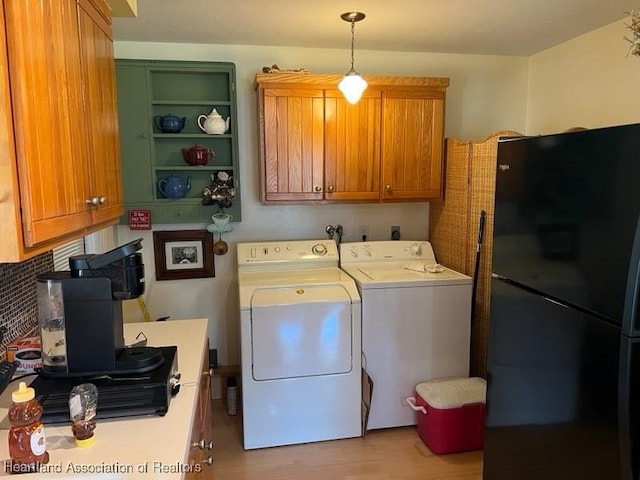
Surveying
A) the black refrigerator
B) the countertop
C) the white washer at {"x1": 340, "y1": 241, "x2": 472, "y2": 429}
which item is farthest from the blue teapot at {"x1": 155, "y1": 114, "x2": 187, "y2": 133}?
the black refrigerator

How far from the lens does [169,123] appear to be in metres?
2.96

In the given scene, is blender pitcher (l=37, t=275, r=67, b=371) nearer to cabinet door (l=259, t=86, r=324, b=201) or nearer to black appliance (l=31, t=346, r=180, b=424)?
black appliance (l=31, t=346, r=180, b=424)

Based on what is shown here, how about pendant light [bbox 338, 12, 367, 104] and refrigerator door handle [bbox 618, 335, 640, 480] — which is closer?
refrigerator door handle [bbox 618, 335, 640, 480]

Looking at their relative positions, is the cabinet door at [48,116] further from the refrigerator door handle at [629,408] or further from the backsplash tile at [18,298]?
the refrigerator door handle at [629,408]

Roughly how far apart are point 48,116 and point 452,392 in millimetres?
2408

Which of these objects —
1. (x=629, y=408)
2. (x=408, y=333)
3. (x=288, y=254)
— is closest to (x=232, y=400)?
(x=288, y=254)

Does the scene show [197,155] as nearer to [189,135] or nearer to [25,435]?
[189,135]

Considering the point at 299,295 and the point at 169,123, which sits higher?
the point at 169,123

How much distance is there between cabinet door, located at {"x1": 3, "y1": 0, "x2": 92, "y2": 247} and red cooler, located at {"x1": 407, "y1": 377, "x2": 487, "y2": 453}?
6.84ft

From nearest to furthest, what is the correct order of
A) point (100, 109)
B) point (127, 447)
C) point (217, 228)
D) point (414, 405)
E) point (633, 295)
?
1. point (127, 447)
2. point (633, 295)
3. point (100, 109)
4. point (414, 405)
5. point (217, 228)

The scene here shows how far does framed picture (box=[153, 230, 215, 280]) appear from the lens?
317 centimetres

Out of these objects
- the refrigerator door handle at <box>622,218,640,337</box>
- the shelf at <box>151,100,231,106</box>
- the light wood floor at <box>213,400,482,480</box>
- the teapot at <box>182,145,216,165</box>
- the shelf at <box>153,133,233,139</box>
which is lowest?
the light wood floor at <box>213,400,482,480</box>

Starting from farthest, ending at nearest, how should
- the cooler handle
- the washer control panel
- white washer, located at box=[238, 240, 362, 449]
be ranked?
1. the washer control panel
2. the cooler handle
3. white washer, located at box=[238, 240, 362, 449]

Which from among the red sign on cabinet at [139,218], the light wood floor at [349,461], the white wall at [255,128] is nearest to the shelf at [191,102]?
the white wall at [255,128]
